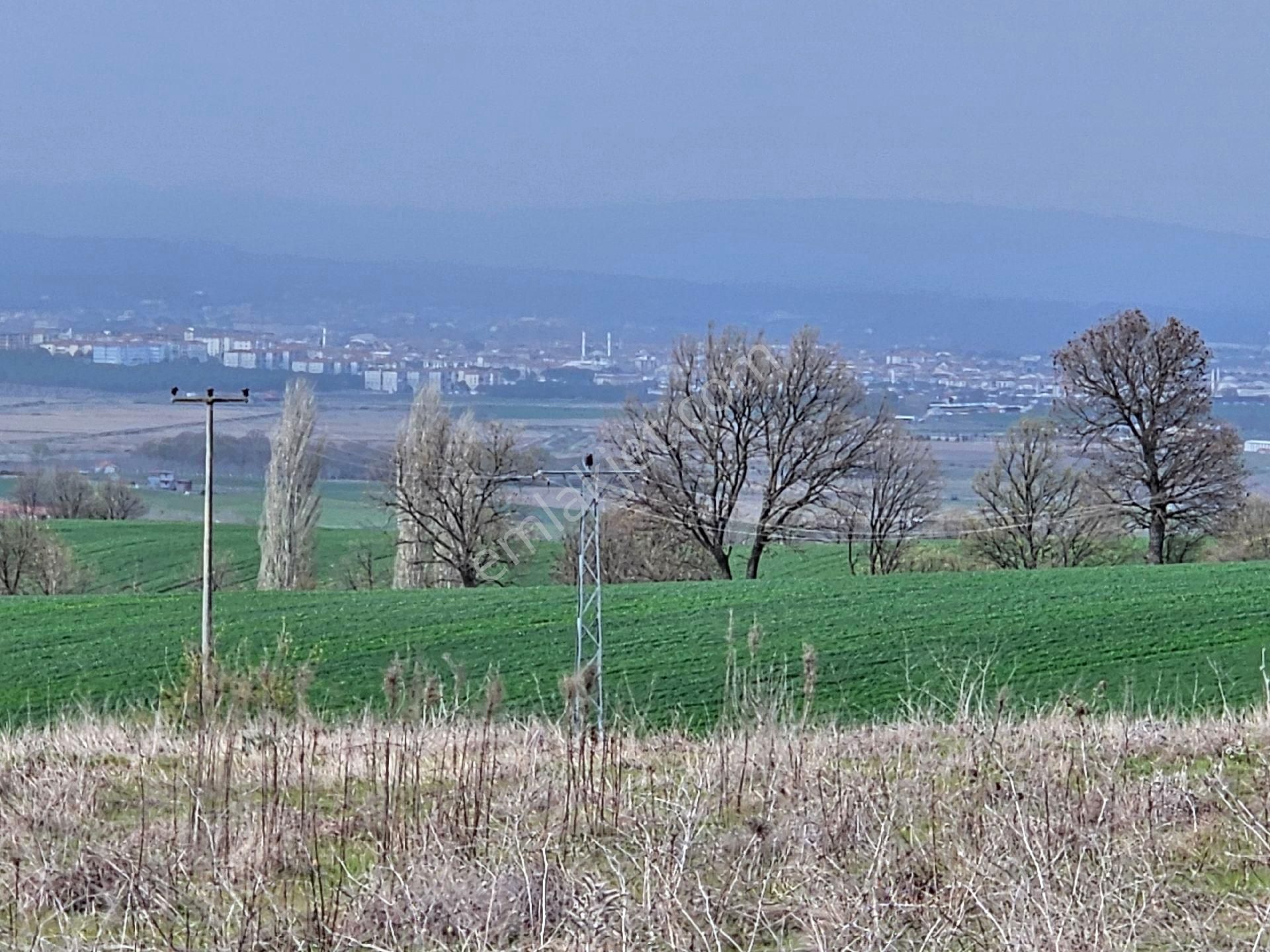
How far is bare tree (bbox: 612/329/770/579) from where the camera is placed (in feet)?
138

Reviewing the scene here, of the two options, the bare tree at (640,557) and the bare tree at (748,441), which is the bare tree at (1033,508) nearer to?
the bare tree at (748,441)

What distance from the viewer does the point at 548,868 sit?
5.02 meters

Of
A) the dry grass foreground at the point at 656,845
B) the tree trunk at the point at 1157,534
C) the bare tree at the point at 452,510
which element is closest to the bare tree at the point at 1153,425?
the tree trunk at the point at 1157,534

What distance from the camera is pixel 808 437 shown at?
143ft

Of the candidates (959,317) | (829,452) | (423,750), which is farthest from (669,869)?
(959,317)

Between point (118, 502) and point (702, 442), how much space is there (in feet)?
110

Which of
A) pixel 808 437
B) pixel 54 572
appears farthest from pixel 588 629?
pixel 54 572

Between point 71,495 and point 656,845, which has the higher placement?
point 656,845

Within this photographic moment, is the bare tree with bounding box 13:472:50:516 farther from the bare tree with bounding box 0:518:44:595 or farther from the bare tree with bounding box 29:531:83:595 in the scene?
the bare tree with bounding box 29:531:83:595

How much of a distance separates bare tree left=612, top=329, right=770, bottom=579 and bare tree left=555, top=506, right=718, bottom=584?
638 mm

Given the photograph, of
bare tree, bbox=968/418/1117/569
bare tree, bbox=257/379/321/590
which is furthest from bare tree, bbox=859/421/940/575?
bare tree, bbox=257/379/321/590

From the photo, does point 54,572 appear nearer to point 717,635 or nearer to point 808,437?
point 808,437

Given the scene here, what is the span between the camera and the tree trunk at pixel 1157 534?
40250 millimetres

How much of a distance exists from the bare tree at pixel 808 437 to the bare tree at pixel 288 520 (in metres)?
15.3
